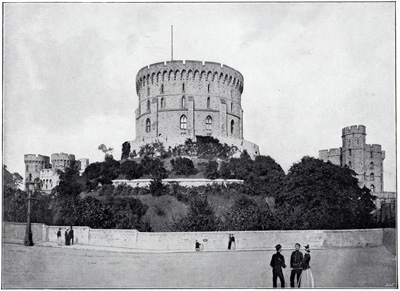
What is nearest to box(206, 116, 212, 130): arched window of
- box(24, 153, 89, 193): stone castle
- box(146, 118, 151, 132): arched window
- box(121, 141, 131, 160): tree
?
box(146, 118, 151, 132): arched window

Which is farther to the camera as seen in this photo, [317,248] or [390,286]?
[317,248]

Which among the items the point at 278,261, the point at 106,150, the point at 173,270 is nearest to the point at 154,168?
the point at 106,150

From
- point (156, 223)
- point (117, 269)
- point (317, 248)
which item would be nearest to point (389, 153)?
point (317, 248)

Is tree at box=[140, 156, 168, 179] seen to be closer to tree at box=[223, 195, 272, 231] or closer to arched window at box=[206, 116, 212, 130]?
arched window at box=[206, 116, 212, 130]

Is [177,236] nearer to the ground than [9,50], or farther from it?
nearer to the ground

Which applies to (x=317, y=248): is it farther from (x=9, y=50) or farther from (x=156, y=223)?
(x=9, y=50)

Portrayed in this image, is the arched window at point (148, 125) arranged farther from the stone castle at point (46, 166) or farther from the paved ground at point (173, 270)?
the paved ground at point (173, 270)

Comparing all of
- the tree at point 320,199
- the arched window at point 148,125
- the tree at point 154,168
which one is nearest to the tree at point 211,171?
the tree at point 154,168
